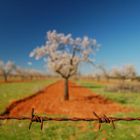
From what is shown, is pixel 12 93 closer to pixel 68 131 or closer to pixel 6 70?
pixel 68 131

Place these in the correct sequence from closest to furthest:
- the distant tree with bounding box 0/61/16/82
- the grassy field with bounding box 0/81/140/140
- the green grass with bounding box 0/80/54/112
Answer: the grassy field with bounding box 0/81/140/140, the green grass with bounding box 0/80/54/112, the distant tree with bounding box 0/61/16/82

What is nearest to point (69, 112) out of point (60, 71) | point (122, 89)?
point (60, 71)

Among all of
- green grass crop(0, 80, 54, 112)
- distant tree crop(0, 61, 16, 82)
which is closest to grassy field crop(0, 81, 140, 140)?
green grass crop(0, 80, 54, 112)

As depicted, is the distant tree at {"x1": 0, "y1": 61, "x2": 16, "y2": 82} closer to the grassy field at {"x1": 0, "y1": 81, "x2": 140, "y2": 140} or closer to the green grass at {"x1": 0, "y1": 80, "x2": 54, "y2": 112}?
the green grass at {"x1": 0, "y1": 80, "x2": 54, "y2": 112}

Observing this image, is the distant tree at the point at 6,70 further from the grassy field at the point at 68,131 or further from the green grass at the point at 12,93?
the grassy field at the point at 68,131

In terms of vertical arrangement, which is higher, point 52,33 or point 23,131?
point 52,33

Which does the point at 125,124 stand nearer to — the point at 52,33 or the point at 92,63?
the point at 92,63

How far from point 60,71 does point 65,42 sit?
3.08m

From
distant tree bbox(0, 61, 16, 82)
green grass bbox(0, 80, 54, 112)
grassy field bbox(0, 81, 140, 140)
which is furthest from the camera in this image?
distant tree bbox(0, 61, 16, 82)

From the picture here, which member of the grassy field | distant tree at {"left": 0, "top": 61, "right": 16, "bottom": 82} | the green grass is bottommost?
the grassy field

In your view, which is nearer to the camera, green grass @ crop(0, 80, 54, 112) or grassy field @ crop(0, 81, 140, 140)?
grassy field @ crop(0, 81, 140, 140)

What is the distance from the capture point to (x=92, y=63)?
21828mm

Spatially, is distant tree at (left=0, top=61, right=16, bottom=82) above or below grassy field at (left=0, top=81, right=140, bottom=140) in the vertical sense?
above

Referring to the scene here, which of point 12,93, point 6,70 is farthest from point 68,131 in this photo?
point 6,70
